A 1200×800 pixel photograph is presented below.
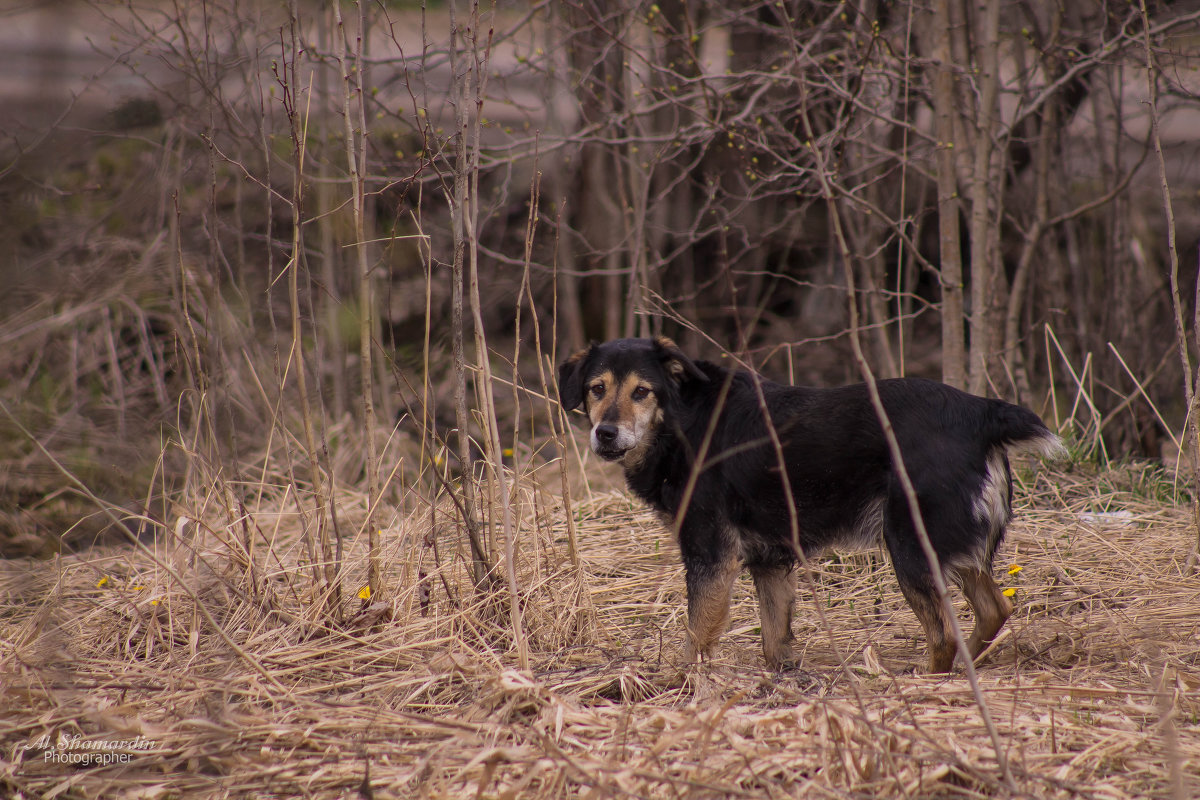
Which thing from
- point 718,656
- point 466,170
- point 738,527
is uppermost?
point 466,170

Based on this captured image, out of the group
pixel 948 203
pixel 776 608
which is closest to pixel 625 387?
pixel 776 608

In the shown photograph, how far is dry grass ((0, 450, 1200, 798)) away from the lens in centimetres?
258

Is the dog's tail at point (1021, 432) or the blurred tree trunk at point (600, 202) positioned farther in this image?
the blurred tree trunk at point (600, 202)

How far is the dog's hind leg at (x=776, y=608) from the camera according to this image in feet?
13.5

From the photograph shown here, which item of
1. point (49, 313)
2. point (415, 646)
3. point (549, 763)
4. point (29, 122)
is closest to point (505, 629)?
point (415, 646)

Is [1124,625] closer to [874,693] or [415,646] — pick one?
[874,693]

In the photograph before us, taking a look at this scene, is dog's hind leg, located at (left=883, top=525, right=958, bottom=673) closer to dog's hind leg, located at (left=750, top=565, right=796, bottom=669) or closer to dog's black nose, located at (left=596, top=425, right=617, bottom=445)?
dog's hind leg, located at (left=750, top=565, right=796, bottom=669)

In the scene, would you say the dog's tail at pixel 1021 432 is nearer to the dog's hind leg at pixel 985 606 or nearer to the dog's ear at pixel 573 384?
the dog's hind leg at pixel 985 606

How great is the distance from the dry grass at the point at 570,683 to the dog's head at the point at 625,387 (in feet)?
1.49

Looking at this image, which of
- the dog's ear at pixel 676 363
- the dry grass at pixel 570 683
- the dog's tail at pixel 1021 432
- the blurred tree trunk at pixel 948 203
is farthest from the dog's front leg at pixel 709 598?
the blurred tree trunk at pixel 948 203

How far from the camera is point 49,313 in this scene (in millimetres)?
7359

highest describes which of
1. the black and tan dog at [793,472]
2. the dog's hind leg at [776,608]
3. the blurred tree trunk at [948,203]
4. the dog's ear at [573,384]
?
the blurred tree trunk at [948,203]

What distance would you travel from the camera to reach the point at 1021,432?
363 cm

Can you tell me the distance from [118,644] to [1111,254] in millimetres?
7248
